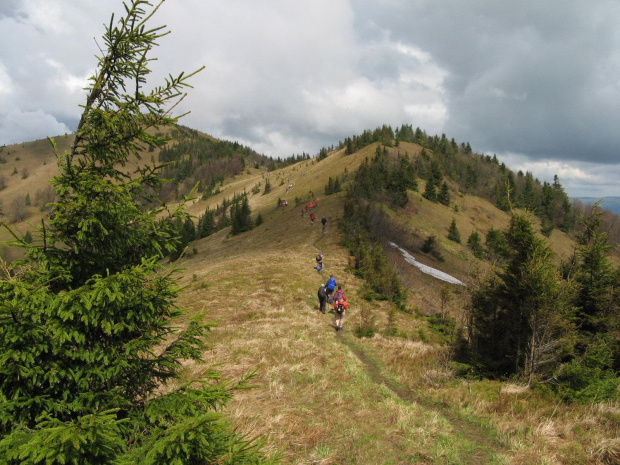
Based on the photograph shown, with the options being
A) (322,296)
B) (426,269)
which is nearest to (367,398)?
(322,296)

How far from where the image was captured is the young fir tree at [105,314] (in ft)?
9.39

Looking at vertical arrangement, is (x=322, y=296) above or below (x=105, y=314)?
below

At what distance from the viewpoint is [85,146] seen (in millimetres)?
3684

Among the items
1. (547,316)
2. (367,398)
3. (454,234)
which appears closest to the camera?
(367,398)

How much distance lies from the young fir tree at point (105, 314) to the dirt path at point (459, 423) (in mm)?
5171

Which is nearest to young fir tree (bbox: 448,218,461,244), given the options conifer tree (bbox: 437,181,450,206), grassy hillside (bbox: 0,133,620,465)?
conifer tree (bbox: 437,181,450,206)

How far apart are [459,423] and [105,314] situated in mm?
8047

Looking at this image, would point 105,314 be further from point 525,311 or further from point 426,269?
point 426,269

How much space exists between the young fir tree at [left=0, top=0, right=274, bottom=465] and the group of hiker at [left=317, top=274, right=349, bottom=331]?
12184 millimetres

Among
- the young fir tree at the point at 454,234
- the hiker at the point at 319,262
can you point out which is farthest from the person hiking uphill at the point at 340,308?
the young fir tree at the point at 454,234

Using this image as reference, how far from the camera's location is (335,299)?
16344mm

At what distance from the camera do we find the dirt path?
20.5 ft

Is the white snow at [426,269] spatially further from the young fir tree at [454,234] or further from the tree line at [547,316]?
the young fir tree at [454,234]

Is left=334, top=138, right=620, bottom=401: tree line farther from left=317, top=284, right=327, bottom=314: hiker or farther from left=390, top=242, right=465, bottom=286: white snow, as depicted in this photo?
left=390, top=242, right=465, bottom=286: white snow
